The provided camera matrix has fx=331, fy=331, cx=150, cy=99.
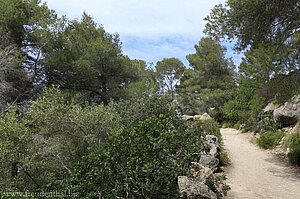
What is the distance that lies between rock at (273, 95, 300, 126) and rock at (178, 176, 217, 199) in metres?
A: 11.3

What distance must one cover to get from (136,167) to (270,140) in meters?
10.4

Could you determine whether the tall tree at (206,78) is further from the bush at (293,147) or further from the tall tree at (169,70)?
the bush at (293,147)

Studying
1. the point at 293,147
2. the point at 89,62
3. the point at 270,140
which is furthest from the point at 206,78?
the point at 293,147

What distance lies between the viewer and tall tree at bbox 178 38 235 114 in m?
32.2

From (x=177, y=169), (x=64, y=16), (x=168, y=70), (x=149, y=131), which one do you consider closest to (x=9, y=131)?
(x=149, y=131)

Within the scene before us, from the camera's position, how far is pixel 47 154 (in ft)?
31.4

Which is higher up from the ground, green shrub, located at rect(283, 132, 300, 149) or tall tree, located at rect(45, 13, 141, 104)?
tall tree, located at rect(45, 13, 141, 104)

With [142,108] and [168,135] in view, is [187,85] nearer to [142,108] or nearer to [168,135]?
[142,108]

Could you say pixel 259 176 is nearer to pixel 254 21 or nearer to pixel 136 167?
pixel 254 21

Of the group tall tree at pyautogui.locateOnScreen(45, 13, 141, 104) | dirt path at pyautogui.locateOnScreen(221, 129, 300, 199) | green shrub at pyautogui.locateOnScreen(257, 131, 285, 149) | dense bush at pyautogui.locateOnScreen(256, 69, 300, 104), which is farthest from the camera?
tall tree at pyautogui.locateOnScreen(45, 13, 141, 104)

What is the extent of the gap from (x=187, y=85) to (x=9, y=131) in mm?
30067

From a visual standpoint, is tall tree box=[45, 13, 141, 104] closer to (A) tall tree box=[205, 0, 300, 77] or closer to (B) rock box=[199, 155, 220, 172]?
(A) tall tree box=[205, 0, 300, 77]

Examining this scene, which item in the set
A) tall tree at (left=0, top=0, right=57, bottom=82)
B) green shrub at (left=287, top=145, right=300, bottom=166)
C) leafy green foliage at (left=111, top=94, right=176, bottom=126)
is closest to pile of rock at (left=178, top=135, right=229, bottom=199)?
leafy green foliage at (left=111, top=94, right=176, bottom=126)

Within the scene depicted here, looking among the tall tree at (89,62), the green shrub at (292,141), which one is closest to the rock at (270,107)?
the green shrub at (292,141)
